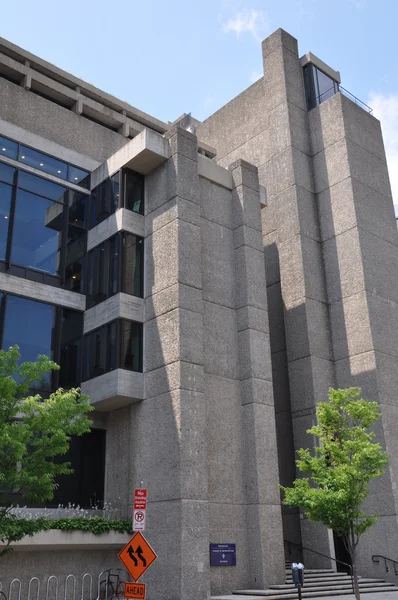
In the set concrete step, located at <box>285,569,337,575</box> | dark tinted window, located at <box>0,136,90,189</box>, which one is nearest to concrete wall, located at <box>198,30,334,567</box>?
concrete step, located at <box>285,569,337,575</box>

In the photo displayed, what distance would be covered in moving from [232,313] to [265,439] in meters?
5.27

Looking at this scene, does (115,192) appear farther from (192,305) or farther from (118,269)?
(192,305)

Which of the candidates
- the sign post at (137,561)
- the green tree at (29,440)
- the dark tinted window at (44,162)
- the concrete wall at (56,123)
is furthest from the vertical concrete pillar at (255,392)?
the sign post at (137,561)

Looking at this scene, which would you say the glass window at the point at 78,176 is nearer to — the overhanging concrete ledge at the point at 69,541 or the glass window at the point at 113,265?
the glass window at the point at 113,265

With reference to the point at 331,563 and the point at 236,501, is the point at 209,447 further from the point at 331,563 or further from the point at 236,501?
the point at 331,563

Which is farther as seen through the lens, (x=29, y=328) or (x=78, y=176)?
(x=78, y=176)

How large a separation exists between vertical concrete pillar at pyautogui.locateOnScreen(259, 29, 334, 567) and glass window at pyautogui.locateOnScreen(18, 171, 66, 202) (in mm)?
11395

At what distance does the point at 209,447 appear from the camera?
22.3 meters

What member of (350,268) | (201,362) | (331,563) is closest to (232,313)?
(201,362)

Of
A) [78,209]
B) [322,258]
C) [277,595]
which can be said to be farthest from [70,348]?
[322,258]

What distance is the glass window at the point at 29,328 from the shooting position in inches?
914

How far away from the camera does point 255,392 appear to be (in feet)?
78.2

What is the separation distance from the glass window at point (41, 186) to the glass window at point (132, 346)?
6814mm

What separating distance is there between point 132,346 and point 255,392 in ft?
16.7
